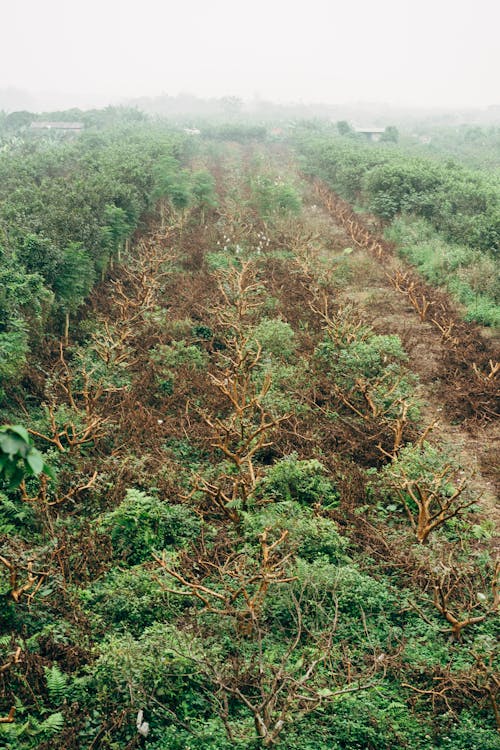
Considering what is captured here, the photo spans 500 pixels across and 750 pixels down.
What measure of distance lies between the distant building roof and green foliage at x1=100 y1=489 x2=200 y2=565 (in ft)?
191

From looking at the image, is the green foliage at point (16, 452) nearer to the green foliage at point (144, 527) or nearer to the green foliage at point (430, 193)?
the green foliage at point (144, 527)

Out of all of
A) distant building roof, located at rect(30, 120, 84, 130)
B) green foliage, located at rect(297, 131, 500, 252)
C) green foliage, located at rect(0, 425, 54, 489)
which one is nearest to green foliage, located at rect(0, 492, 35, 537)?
green foliage, located at rect(0, 425, 54, 489)

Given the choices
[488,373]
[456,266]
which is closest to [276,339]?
[488,373]

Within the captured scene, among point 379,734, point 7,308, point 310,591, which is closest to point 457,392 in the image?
point 310,591

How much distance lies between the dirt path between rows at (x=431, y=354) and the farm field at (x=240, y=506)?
0.20ft

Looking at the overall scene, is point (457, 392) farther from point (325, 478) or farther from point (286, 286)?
point (286, 286)

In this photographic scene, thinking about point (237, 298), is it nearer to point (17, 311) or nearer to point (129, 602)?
point (17, 311)

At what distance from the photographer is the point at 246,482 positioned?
24.0 ft

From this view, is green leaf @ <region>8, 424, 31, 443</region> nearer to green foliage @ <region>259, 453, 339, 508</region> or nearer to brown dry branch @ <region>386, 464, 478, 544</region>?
brown dry branch @ <region>386, 464, 478, 544</region>

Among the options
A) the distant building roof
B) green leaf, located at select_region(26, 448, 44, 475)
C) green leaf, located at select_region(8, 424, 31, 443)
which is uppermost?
the distant building roof

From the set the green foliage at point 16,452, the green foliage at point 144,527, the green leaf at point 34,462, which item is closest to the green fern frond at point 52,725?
the green foliage at point 144,527

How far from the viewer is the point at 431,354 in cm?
1185

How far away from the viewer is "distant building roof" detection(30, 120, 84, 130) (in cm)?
5584

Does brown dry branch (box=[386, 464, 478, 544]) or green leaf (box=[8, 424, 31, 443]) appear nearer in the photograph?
green leaf (box=[8, 424, 31, 443])
